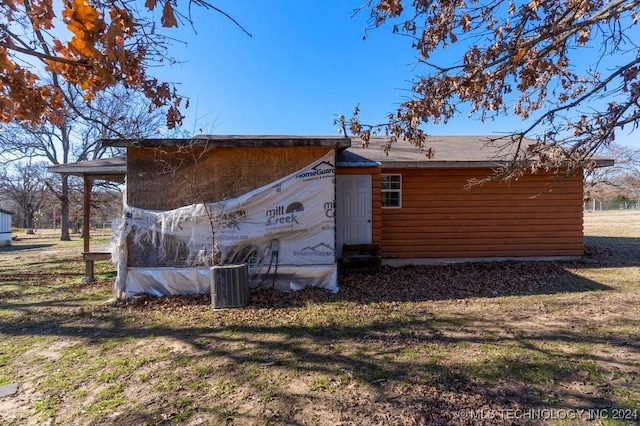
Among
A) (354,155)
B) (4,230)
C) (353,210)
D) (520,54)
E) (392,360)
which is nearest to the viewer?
(520,54)

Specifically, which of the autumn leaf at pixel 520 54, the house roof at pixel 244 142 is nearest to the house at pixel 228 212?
the house roof at pixel 244 142

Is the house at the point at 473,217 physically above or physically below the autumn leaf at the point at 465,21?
below

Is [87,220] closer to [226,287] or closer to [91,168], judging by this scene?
[91,168]

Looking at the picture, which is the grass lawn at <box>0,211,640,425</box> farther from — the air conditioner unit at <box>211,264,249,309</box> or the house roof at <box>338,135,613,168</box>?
the house roof at <box>338,135,613,168</box>

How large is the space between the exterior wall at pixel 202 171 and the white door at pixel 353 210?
1.85 meters

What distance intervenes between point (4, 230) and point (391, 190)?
949 inches

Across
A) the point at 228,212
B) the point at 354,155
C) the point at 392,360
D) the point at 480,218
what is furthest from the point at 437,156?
the point at 392,360

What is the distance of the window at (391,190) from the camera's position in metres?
9.21

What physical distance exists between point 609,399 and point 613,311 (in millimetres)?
3011

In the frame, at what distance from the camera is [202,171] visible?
6.55m

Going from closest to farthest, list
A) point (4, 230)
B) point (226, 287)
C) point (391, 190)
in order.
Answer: point (226, 287), point (391, 190), point (4, 230)

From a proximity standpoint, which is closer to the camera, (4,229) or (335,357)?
(335,357)

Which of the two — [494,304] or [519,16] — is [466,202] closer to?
[494,304]

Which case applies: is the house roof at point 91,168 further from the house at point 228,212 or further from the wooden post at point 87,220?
the house at point 228,212
